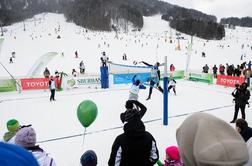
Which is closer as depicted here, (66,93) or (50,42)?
(66,93)

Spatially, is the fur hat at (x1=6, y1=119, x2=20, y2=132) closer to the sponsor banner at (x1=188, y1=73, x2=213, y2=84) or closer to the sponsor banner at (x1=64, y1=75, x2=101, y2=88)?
the sponsor banner at (x1=64, y1=75, x2=101, y2=88)

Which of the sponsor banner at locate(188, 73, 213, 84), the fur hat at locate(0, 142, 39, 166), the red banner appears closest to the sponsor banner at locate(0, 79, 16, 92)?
the red banner

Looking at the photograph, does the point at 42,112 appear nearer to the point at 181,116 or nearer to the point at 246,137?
the point at 181,116

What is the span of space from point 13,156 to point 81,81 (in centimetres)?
1481

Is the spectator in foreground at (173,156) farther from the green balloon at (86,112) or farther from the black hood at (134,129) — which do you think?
the green balloon at (86,112)

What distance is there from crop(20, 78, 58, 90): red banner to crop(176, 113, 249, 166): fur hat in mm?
14388

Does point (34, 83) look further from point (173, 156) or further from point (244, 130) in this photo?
point (244, 130)

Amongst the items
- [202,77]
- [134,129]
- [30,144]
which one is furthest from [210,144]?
[202,77]

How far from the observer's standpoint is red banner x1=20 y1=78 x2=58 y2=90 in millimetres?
14484

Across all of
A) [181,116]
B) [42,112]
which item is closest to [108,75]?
[42,112]

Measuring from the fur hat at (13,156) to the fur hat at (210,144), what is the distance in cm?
83

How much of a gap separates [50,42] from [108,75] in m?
28.4

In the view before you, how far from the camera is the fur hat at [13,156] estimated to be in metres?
0.83

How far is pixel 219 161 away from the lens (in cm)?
112
